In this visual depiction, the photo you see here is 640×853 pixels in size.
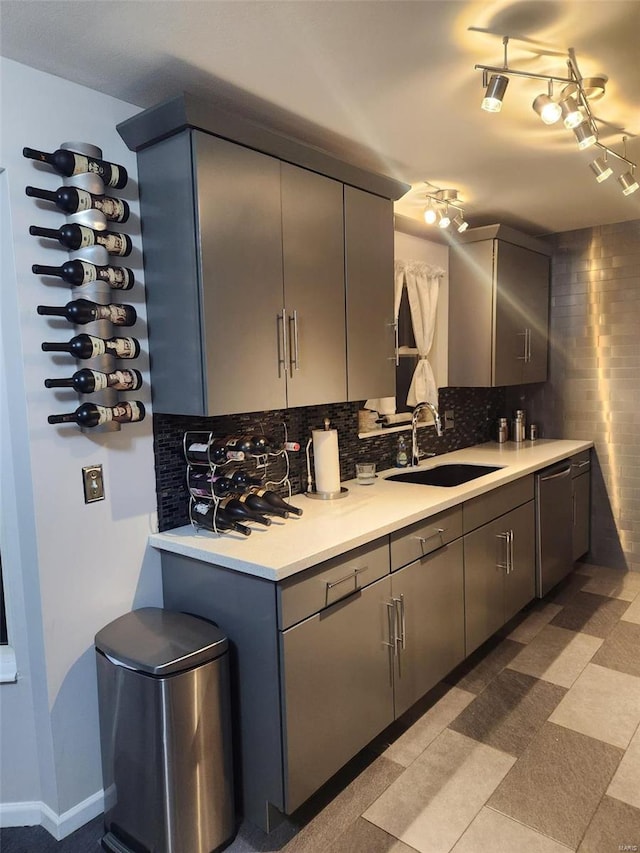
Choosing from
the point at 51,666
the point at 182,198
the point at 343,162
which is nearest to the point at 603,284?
the point at 343,162

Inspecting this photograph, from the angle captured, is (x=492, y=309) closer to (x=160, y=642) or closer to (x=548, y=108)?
(x=548, y=108)

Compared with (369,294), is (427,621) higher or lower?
lower

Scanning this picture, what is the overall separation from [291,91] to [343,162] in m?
0.48

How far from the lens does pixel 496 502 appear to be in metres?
2.88

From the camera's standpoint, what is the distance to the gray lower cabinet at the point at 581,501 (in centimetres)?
381

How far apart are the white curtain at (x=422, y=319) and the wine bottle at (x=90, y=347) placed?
1969 mm

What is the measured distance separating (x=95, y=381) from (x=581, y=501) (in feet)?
11.0

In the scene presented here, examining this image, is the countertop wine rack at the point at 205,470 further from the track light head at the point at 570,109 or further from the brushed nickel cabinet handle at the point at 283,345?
the track light head at the point at 570,109

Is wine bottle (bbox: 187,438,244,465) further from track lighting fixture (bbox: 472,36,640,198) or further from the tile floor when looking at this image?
track lighting fixture (bbox: 472,36,640,198)

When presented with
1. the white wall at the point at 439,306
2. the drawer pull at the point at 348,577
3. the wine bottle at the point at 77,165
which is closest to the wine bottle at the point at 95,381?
the wine bottle at the point at 77,165

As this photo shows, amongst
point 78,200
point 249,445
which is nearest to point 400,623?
point 249,445

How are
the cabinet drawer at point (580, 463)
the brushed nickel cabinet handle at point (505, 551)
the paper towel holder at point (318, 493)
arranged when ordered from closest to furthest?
the paper towel holder at point (318, 493), the brushed nickel cabinet handle at point (505, 551), the cabinet drawer at point (580, 463)

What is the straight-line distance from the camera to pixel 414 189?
2965mm

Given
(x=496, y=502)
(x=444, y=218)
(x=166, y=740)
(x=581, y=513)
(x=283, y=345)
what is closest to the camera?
(x=166, y=740)
